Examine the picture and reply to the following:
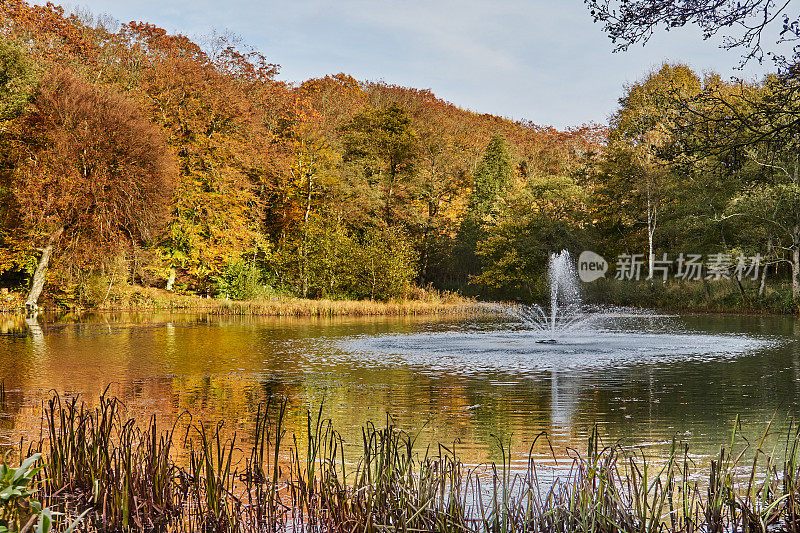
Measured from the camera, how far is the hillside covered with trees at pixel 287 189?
27922mm

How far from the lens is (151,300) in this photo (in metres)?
32.1

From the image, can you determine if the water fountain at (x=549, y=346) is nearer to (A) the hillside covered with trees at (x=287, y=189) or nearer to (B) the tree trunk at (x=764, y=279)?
(B) the tree trunk at (x=764, y=279)

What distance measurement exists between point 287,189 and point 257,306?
11.1m

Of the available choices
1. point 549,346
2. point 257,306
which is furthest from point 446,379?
point 257,306

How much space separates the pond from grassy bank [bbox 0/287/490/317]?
8664 mm

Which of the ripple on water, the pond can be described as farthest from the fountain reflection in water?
the pond

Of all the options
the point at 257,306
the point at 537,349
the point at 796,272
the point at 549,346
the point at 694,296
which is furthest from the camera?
the point at 694,296

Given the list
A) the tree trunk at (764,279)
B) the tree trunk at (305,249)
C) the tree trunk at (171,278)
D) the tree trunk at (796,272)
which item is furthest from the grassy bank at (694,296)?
the tree trunk at (171,278)

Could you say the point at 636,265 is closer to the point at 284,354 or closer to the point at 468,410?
the point at 284,354

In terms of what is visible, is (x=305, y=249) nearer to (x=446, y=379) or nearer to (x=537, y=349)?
(x=537, y=349)

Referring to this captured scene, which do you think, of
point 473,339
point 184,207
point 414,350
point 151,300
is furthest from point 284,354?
point 184,207

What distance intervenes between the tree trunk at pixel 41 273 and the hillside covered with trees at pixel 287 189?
0.13 metres

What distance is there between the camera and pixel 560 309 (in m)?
34.2

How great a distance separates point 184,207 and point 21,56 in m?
9.91
